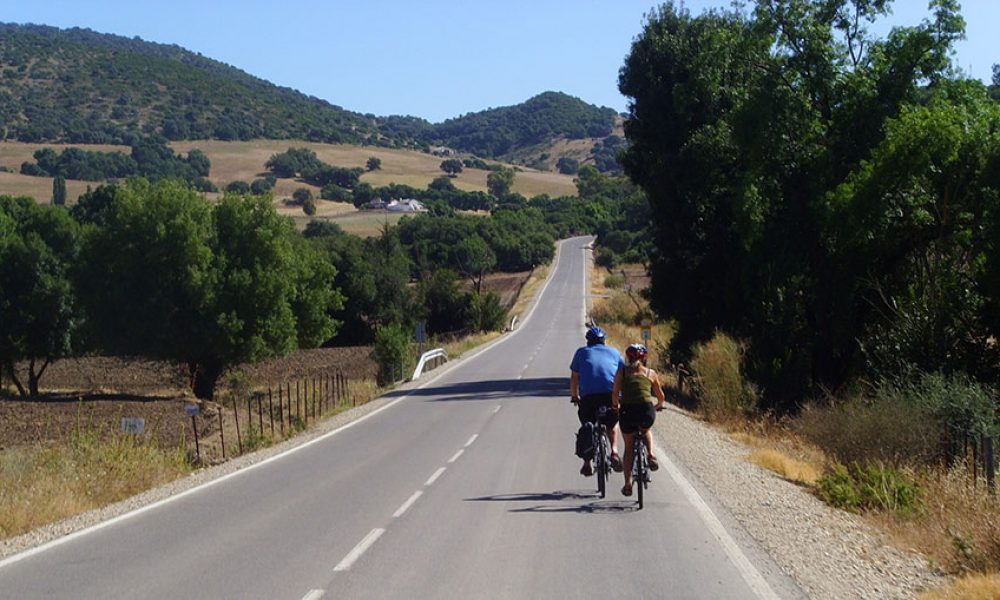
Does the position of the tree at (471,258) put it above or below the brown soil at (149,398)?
above

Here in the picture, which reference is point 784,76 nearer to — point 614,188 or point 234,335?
point 234,335

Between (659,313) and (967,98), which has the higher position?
(967,98)

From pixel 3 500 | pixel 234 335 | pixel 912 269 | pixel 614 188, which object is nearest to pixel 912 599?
pixel 3 500

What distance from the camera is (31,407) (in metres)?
35.3

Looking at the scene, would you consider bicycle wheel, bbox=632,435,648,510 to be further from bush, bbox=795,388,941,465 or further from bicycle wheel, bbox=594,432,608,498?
bush, bbox=795,388,941,465

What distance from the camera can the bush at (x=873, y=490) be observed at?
492 inches

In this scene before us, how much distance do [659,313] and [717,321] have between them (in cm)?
230

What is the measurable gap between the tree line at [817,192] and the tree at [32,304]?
26638mm

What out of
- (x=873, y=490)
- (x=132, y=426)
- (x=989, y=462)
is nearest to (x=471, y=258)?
(x=132, y=426)

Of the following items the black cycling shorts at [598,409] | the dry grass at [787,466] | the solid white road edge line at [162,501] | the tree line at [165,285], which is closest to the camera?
the solid white road edge line at [162,501]

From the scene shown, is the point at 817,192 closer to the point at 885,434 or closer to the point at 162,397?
the point at 885,434

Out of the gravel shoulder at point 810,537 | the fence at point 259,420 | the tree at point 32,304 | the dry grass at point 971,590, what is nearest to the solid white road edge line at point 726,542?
the gravel shoulder at point 810,537

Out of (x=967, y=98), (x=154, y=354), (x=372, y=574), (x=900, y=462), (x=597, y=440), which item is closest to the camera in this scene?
(x=372, y=574)

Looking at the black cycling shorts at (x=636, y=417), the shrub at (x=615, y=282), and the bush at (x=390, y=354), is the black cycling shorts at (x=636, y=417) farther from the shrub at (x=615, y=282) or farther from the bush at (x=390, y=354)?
the shrub at (x=615, y=282)
